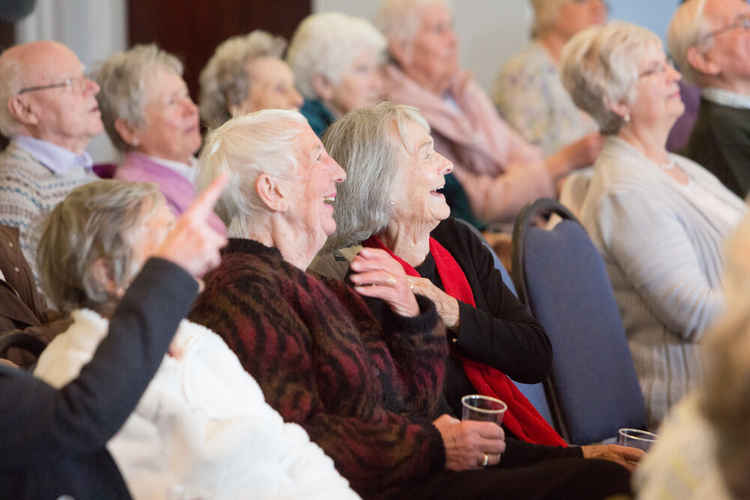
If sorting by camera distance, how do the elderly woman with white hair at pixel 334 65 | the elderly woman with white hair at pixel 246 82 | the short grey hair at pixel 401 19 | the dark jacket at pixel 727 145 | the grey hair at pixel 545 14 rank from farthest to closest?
the grey hair at pixel 545 14 → the short grey hair at pixel 401 19 → the elderly woman with white hair at pixel 334 65 → the elderly woman with white hair at pixel 246 82 → the dark jacket at pixel 727 145

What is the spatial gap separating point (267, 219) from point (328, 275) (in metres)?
0.30

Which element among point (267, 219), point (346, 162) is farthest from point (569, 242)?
point (267, 219)

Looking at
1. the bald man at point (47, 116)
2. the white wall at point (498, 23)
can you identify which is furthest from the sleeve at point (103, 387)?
the white wall at point (498, 23)

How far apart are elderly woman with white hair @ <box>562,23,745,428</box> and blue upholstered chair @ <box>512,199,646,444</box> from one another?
0.54ft

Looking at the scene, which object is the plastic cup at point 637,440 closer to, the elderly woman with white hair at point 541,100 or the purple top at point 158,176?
the purple top at point 158,176

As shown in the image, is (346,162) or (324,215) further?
(346,162)

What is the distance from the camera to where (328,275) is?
7.14 feet

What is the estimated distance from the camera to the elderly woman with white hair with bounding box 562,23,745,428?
275 cm

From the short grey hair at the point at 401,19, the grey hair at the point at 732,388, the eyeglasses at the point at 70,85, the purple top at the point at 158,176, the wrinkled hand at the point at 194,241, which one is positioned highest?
the grey hair at the point at 732,388

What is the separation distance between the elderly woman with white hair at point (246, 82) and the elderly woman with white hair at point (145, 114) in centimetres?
53

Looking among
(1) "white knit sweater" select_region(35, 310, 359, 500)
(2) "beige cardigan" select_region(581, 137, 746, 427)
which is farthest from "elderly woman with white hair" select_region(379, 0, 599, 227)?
(1) "white knit sweater" select_region(35, 310, 359, 500)

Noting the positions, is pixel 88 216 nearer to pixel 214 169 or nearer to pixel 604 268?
pixel 214 169

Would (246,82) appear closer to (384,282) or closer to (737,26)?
(737,26)

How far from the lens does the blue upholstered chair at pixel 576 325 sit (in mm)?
2496
